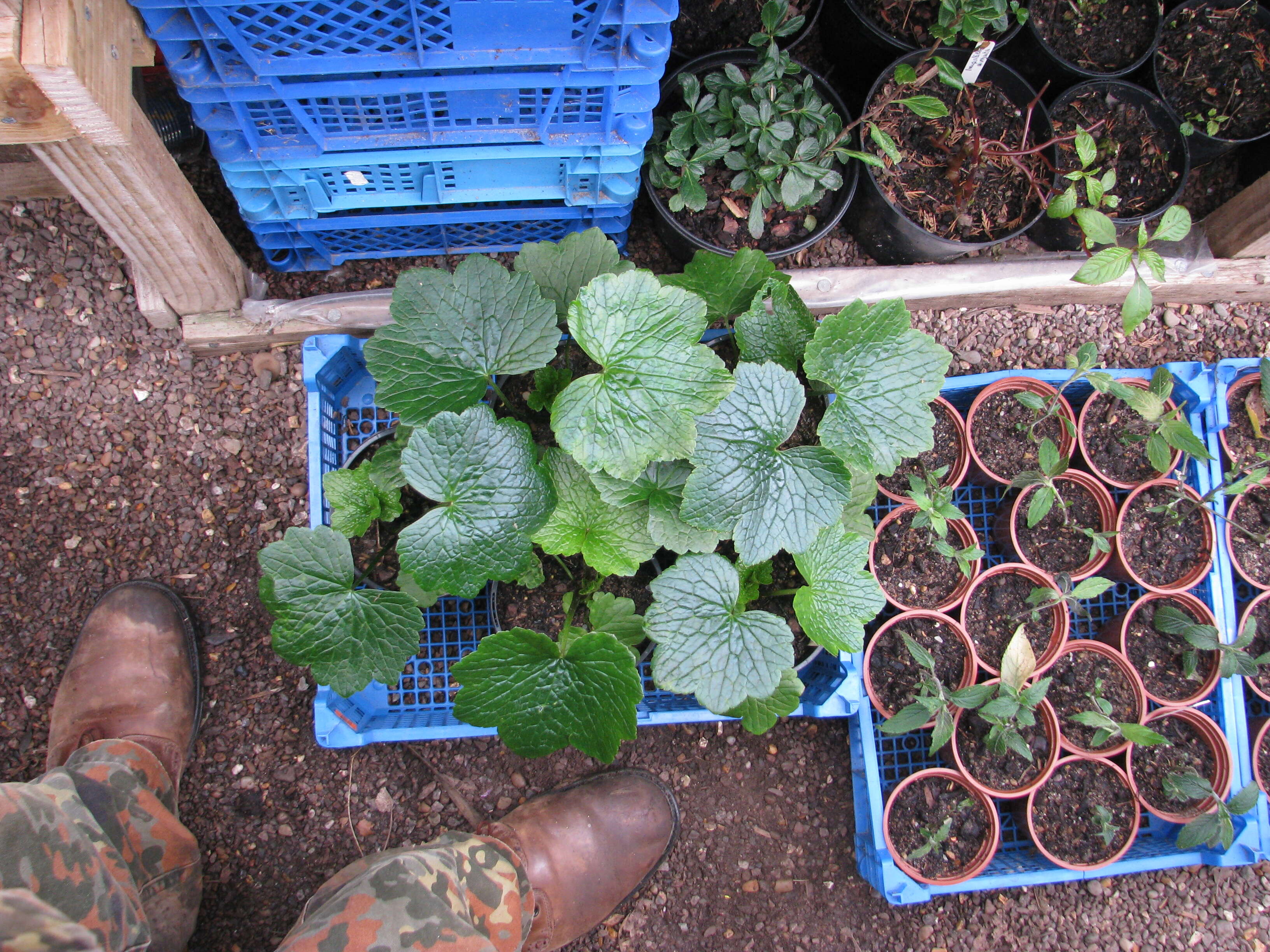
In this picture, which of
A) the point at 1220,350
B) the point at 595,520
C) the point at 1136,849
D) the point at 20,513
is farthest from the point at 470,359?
the point at 1220,350

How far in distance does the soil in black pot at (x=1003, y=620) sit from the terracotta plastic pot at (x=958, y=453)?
0.74 ft

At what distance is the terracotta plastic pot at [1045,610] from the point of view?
1630 millimetres

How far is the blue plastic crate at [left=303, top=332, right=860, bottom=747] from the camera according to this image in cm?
147

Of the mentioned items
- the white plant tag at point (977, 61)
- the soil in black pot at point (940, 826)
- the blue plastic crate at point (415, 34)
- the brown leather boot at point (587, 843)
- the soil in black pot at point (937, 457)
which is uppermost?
the blue plastic crate at point (415, 34)

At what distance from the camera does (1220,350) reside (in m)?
2.00

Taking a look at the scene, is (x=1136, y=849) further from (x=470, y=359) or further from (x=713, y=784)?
(x=470, y=359)

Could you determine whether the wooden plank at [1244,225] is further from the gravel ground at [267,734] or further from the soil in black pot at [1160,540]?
the gravel ground at [267,734]

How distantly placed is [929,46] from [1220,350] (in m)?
1.06

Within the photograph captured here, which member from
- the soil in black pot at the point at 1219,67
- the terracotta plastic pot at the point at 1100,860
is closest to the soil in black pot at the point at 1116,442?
the terracotta plastic pot at the point at 1100,860

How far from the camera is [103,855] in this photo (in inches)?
49.5

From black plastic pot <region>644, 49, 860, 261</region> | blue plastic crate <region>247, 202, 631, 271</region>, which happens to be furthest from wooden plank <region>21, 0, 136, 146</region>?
black plastic pot <region>644, 49, 860, 261</region>

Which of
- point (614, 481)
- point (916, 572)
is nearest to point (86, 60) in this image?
point (614, 481)

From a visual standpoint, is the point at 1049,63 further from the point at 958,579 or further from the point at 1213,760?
the point at 1213,760

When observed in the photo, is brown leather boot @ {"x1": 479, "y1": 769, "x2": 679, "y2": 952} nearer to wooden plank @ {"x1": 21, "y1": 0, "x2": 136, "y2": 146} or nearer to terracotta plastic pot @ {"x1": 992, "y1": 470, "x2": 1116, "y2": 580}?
terracotta plastic pot @ {"x1": 992, "y1": 470, "x2": 1116, "y2": 580}
